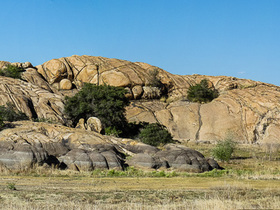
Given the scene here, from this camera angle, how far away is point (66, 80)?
73.3 meters

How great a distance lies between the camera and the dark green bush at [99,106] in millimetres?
54156

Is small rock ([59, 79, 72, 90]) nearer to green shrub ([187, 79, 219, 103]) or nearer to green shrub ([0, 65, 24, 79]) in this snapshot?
green shrub ([0, 65, 24, 79])

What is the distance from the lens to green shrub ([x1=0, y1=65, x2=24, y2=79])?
67.1 m

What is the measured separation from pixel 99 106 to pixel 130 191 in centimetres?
3584

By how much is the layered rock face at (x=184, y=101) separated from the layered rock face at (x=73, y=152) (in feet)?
87.2

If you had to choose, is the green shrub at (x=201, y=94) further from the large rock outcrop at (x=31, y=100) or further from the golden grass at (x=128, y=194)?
the golden grass at (x=128, y=194)

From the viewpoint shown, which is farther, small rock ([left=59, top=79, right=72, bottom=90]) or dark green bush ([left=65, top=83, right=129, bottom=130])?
small rock ([left=59, top=79, right=72, bottom=90])

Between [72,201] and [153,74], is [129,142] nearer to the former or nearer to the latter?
[72,201]

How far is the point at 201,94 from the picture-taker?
241 ft

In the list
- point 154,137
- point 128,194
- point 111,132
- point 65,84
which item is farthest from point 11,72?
point 128,194

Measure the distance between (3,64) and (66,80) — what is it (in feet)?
40.7

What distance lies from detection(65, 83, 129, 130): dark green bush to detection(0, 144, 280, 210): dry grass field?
2494cm

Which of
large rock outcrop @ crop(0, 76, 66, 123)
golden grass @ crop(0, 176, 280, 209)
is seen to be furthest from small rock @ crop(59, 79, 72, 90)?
golden grass @ crop(0, 176, 280, 209)

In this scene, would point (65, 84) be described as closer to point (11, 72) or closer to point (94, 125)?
point (11, 72)
